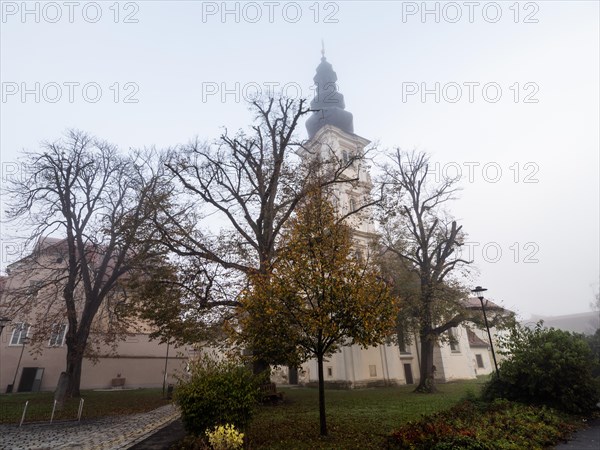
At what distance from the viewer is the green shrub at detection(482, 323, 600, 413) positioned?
41.9ft

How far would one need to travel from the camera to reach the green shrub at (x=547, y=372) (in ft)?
41.9

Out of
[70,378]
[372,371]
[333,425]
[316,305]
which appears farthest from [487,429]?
[70,378]

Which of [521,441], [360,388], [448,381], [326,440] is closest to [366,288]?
[326,440]

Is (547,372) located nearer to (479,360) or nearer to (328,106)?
(328,106)

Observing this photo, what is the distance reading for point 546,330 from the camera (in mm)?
15047

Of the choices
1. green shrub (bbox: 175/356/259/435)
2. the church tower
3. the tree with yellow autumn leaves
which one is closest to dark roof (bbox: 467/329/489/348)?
the church tower

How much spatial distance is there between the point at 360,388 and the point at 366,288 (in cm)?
2190

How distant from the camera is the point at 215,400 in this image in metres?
8.69

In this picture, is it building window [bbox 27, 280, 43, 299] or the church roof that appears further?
the church roof

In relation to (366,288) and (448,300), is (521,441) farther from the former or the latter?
(448,300)

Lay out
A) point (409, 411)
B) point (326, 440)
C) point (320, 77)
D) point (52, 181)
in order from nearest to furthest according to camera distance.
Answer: point (326, 440)
point (409, 411)
point (52, 181)
point (320, 77)

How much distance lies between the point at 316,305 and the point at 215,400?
4.10 metres

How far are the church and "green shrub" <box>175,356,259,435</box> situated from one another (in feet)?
65.0

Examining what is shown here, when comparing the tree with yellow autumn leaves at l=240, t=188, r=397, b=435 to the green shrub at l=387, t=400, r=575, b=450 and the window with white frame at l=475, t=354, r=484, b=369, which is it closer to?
the green shrub at l=387, t=400, r=575, b=450
